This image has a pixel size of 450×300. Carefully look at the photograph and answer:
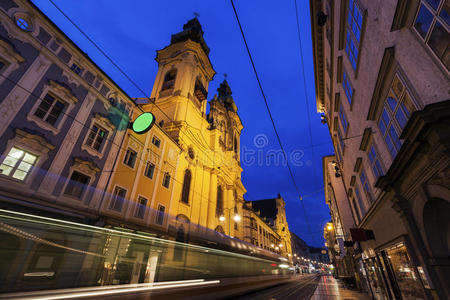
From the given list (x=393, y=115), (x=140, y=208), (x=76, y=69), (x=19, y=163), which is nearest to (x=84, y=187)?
(x=19, y=163)

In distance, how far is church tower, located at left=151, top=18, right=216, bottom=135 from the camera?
25719 mm

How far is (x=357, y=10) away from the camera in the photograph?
24.4ft

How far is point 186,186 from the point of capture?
73.0ft

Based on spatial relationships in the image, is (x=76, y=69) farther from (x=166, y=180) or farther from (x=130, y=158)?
(x=166, y=180)

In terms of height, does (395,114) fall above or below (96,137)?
below

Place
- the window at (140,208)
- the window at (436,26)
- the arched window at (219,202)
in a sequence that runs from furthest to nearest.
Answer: the arched window at (219,202) < the window at (140,208) < the window at (436,26)

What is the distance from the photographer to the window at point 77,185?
Result: 11.2 meters

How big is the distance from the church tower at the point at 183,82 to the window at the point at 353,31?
18008mm

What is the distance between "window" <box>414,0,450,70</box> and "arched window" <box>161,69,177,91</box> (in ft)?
91.9

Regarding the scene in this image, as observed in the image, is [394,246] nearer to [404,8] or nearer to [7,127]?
[404,8]

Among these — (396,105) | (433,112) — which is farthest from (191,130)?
(433,112)

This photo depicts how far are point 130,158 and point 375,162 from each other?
15.7 meters

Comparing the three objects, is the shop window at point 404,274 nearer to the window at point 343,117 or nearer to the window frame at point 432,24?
the window frame at point 432,24

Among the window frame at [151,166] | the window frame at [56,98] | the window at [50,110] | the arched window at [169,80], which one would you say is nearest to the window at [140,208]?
the window frame at [151,166]
